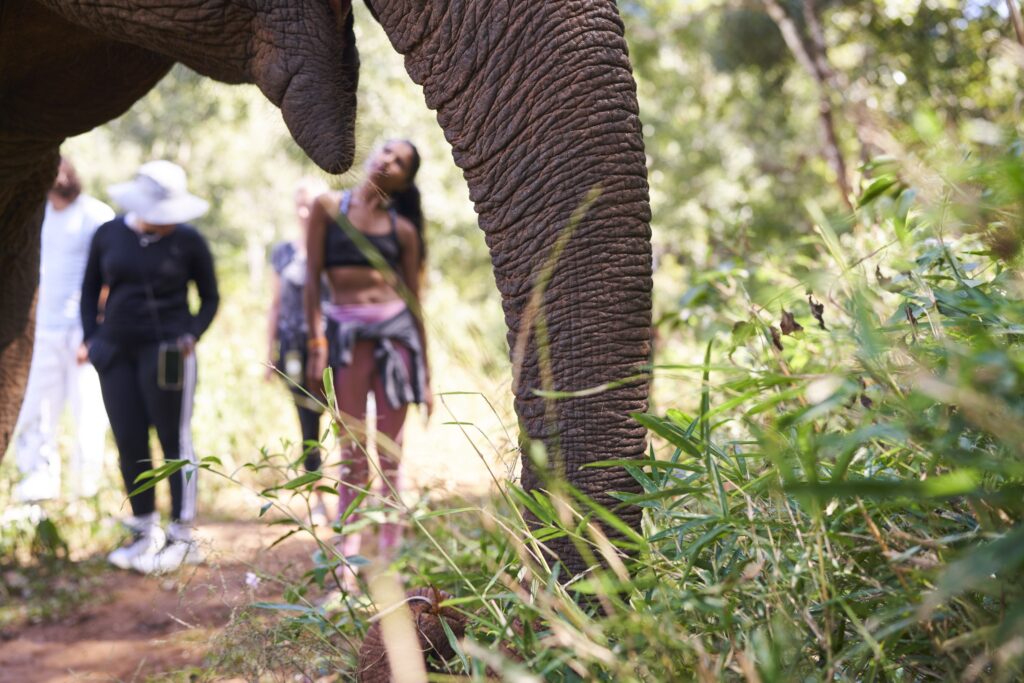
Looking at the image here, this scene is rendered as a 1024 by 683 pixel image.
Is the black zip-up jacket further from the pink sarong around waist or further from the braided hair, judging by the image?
the braided hair

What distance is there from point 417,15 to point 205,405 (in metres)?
7.35

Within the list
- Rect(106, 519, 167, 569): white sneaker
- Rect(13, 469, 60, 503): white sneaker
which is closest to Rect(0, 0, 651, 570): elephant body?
Rect(106, 519, 167, 569): white sneaker

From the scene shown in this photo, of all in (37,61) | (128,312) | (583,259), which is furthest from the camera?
(128,312)

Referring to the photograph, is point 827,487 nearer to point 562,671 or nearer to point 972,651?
point 972,651

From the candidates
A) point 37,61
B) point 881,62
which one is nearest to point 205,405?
point 37,61

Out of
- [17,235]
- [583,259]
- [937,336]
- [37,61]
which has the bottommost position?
[937,336]

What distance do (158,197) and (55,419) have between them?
2090 millimetres

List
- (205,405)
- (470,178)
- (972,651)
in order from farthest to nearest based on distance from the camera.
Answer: (205,405)
(470,178)
(972,651)

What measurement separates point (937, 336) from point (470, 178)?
109 cm

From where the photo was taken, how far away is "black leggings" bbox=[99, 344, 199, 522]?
242 inches

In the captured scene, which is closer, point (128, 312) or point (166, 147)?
point (128, 312)

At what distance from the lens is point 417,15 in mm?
2518

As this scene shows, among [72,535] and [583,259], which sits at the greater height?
[583,259]

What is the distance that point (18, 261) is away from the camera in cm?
436
